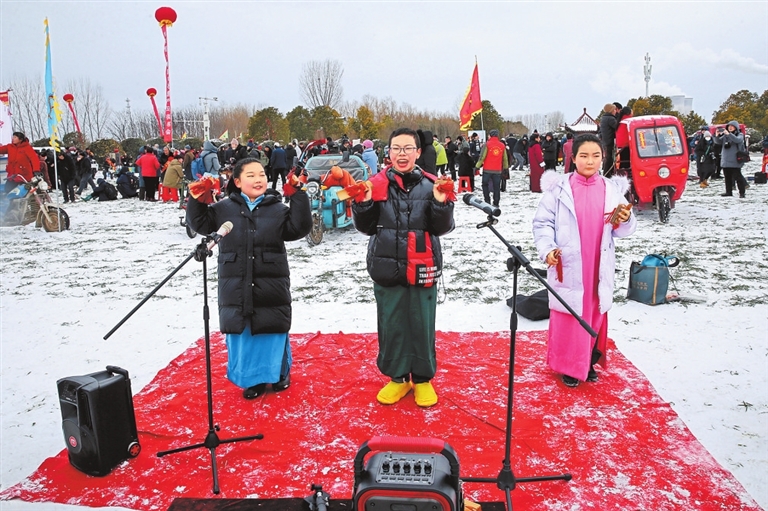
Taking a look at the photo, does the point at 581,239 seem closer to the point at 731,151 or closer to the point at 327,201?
the point at 327,201

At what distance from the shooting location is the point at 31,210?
1262 cm

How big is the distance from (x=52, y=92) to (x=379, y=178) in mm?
10368

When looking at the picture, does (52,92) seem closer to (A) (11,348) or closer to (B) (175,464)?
(A) (11,348)

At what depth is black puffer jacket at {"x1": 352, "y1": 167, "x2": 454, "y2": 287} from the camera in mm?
3779

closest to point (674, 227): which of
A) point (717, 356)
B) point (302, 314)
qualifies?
point (717, 356)

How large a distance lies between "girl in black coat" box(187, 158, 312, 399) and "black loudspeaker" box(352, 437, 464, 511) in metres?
2.00

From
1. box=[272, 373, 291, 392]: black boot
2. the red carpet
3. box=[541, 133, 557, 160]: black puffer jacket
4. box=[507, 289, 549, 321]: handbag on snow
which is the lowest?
the red carpet

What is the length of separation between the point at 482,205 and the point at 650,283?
165 inches

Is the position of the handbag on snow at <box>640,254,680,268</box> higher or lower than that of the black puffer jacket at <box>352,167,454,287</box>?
lower

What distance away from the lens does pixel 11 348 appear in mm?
5371

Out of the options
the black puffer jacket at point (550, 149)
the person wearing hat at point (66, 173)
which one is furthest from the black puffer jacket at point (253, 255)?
the person wearing hat at point (66, 173)

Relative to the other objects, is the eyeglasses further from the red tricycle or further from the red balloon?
the red balloon

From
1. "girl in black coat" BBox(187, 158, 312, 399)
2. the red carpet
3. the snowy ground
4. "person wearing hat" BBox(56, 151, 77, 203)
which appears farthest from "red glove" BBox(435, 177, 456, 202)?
"person wearing hat" BBox(56, 151, 77, 203)

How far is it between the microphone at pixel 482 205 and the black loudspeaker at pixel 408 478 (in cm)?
105
